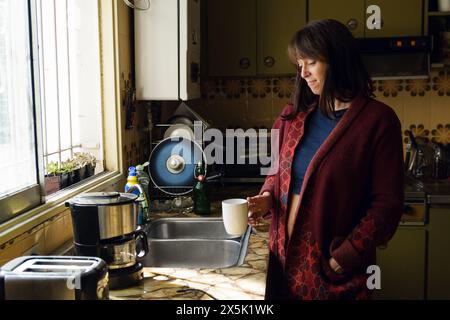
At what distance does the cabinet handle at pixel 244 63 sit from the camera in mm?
3365

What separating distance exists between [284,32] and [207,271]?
1.95m

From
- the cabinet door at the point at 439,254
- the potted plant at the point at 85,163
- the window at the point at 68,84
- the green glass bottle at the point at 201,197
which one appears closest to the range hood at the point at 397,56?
the cabinet door at the point at 439,254

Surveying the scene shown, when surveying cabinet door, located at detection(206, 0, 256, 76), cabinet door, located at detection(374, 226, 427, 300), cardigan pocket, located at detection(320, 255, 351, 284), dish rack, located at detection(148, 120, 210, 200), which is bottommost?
cabinet door, located at detection(374, 226, 427, 300)

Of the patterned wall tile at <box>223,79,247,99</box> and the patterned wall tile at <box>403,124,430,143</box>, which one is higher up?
the patterned wall tile at <box>223,79,247,99</box>

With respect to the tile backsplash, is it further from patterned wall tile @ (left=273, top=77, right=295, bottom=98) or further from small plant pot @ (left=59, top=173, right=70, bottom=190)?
small plant pot @ (left=59, top=173, right=70, bottom=190)

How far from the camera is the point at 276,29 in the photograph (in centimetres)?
332

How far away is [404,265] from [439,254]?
184 millimetres

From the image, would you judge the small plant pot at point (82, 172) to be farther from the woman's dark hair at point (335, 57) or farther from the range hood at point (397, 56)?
the range hood at point (397, 56)

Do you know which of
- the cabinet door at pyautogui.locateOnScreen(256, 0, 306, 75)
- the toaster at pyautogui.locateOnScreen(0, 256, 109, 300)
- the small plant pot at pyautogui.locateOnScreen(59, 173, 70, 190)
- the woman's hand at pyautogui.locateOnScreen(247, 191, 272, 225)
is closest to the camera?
the toaster at pyautogui.locateOnScreen(0, 256, 109, 300)

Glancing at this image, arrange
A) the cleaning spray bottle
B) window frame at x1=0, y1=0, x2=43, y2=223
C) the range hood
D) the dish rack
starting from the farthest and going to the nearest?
the range hood
the dish rack
the cleaning spray bottle
window frame at x1=0, y1=0, x2=43, y2=223

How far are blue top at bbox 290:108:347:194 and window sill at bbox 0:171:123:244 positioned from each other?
2.56 ft

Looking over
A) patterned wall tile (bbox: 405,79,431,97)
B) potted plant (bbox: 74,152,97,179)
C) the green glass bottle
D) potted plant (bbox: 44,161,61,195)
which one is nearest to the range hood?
patterned wall tile (bbox: 405,79,431,97)

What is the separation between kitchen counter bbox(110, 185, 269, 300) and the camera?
5.05 ft
